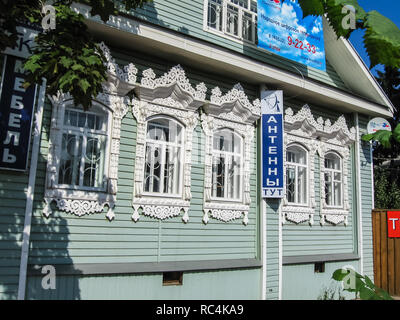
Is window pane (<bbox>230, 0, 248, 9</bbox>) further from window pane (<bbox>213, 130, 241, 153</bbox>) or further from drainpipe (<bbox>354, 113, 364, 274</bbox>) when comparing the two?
drainpipe (<bbox>354, 113, 364, 274</bbox>)

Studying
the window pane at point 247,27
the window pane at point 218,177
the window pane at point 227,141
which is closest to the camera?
the window pane at point 218,177

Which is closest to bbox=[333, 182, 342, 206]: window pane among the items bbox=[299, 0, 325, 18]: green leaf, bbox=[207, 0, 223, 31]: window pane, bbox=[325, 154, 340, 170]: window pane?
bbox=[325, 154, 340, 170]: window pane

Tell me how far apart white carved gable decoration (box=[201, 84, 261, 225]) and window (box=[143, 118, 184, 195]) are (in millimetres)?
639

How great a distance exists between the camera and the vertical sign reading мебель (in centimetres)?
909

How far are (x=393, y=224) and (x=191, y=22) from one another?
8032 mm

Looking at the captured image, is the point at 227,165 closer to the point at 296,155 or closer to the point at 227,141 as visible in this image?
the point at 227,141

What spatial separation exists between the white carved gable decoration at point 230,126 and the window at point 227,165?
14 centimetres

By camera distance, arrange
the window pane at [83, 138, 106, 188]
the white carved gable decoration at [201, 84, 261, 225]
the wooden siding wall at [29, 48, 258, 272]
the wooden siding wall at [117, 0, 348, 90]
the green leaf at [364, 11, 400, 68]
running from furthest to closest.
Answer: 1. the white carved gable decoration at [201, 84, 261, 225]
2. the wooden siding wall at [117, 0, 348, 90]
3. the window pane at [83, 138, 106, 188]
4. the wooden siding wall at [29, 48, 258, 272]
5. the green leaf at [364, 11, 400, 68]

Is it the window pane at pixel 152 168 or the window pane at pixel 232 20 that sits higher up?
the window pane at pixel 232 20

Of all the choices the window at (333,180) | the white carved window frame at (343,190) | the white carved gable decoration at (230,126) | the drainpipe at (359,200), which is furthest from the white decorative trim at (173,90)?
the drainpipe at (359,200)

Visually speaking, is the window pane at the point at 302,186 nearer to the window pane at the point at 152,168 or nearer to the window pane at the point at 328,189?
the window pane at the point at 328,189

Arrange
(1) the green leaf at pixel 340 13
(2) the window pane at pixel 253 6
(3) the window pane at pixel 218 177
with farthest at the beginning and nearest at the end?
(2) the window pane at pixel 253 6 < (3) the window pane at pixel 218 177 < (1) the green leaf at pixel 340 13

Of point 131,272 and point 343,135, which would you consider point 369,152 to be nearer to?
point 343,135

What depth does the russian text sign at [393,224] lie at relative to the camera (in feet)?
35.3
